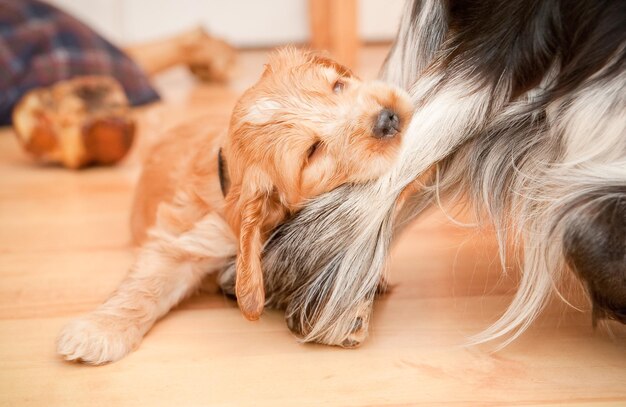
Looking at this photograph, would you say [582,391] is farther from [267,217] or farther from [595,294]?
[267,217]

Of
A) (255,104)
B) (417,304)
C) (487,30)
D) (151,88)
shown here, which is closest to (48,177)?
(151,88)

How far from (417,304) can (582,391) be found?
12.8 inches

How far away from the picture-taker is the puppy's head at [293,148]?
1042 mm

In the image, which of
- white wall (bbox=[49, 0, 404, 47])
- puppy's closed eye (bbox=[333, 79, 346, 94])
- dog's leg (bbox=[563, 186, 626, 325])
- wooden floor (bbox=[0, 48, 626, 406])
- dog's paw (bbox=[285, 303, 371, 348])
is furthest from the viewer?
white wall (bbox=[49, 0, 404, 47])

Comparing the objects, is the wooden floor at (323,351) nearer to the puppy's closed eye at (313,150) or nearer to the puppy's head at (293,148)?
the puppy's head at (293,148)

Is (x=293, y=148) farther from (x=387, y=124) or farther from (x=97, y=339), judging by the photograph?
(x=97, y=339)

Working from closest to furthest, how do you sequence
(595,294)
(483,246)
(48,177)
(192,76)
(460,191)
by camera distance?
(595,294) < (460,191) < (483,246) < (48,177) < (192,76)

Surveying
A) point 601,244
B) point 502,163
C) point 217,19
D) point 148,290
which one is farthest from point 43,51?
point 601,244

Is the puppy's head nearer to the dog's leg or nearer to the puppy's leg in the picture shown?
the puppy's leg

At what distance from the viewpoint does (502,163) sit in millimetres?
992

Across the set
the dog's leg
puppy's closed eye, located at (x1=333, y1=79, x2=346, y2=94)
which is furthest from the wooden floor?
puppy's closed eye, located at (x1=333, y1=79, x2=346, y2=94)

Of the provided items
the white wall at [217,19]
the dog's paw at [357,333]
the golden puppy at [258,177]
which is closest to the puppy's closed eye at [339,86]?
the golden puppy at [258,177]

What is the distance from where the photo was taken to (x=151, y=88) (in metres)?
2.78

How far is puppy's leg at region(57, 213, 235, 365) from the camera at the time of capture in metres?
1.07
